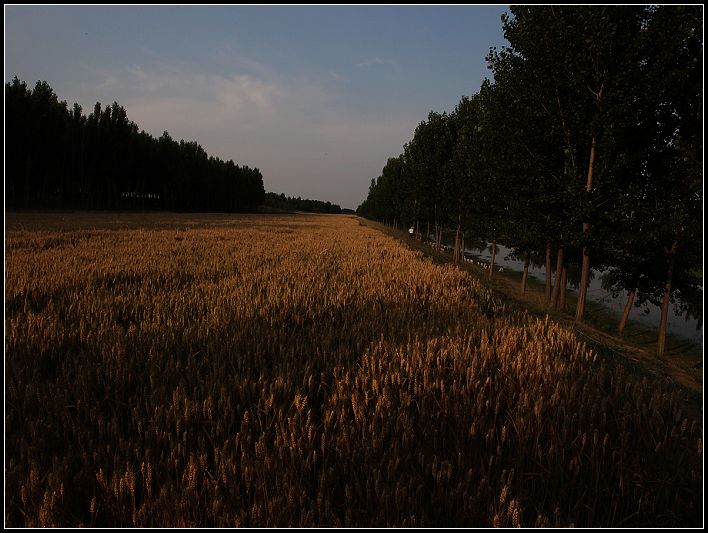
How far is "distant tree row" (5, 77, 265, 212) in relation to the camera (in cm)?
4744

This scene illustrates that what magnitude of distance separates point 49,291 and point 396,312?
558 centimetres

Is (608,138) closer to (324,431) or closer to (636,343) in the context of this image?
(636,343)

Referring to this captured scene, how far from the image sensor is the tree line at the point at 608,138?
34.7ft

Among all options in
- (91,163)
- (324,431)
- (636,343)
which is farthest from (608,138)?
(91,163)

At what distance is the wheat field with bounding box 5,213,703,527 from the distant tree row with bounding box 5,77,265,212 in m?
50.7

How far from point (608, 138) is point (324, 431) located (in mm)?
12898

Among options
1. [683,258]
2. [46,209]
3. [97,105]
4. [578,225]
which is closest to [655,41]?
[578,225]

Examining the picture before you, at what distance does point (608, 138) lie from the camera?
10.8 metres

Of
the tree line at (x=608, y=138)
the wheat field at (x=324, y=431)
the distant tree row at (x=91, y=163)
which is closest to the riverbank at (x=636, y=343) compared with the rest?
the tree line at (x=608, y=138)

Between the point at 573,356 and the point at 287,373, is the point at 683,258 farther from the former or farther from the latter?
the point at 287,373

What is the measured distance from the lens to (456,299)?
594 cm

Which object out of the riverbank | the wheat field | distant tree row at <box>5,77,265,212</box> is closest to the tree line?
the riverbank

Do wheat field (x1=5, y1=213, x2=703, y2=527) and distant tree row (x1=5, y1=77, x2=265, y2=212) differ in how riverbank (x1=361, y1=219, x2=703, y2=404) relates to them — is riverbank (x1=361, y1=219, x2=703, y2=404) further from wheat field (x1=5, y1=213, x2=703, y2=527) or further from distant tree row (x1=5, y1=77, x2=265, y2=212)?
distant tree row (x1=5, y1=77, x2=265, y2=212)

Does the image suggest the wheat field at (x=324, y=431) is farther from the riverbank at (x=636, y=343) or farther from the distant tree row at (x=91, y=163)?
the distant tree row at (x=91, y=163)
